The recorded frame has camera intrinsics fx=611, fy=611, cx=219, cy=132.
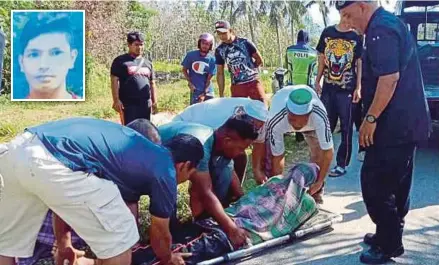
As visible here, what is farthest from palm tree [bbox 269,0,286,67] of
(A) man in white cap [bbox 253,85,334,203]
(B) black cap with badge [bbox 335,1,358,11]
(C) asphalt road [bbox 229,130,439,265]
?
(B) black cap with badge [bbox 335,1,358,11]

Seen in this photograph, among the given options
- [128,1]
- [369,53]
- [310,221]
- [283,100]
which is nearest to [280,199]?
[310,221]

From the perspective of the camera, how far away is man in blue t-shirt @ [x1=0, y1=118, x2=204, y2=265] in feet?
9.10

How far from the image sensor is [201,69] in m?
7.54

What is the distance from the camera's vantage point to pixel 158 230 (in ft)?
10.0

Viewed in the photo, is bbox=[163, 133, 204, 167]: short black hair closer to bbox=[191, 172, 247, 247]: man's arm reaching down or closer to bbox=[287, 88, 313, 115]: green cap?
bbox=[191, 172, 247, 247]: man's arm reaching down

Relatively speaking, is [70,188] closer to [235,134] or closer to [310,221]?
[235,134]

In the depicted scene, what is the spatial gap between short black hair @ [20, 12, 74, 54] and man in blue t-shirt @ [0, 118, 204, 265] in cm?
943

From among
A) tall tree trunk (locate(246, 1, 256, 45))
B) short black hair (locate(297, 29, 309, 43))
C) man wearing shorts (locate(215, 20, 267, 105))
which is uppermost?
tall tree trunk (locate(246, 1, 256, 45))

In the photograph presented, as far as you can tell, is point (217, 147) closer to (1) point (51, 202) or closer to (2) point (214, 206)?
(2) point (214, 206)

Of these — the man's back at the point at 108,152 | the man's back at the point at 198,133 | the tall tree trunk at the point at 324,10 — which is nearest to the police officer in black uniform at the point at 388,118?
the man's back at the point at 198,133

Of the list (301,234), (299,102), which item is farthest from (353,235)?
(299,102)

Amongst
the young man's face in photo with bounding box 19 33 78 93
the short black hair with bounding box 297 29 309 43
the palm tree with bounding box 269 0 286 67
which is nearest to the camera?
the short black hair with bounding box 297 29 309 43

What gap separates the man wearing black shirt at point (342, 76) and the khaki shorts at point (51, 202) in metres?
3.55

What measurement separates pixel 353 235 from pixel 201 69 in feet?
12.2
